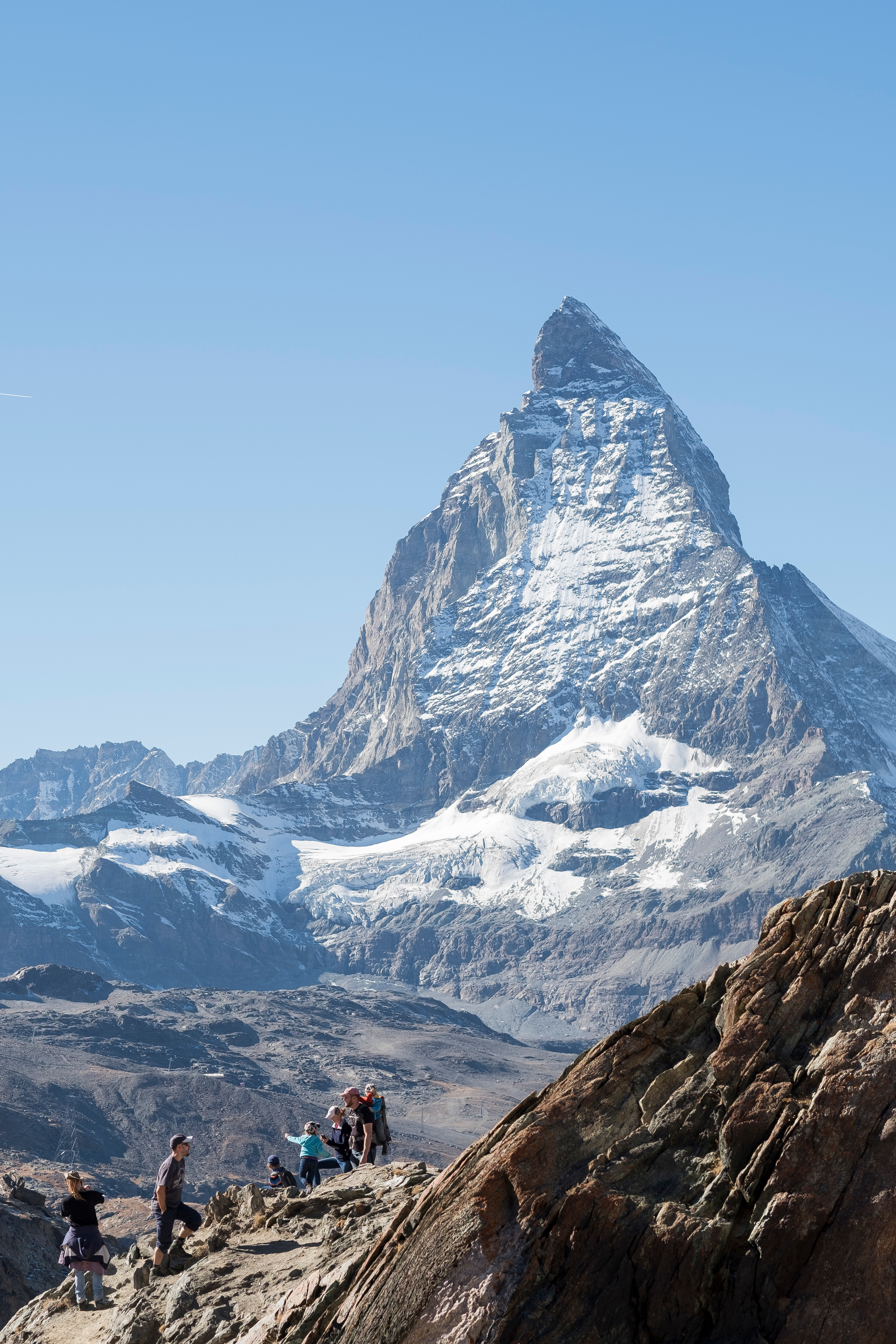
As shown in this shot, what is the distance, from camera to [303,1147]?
3659 cm

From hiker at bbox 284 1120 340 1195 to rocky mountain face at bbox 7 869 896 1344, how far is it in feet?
43.3

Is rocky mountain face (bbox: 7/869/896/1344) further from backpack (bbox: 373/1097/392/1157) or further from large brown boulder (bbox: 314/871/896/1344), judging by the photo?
backpack (bbox: 373/1097/392/1157)

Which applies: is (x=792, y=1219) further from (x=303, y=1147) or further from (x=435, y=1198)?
(x=303, y=1147)

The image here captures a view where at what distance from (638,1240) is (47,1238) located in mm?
32151

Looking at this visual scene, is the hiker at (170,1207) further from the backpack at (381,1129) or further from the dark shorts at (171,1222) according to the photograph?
the backpack at (381,1129)

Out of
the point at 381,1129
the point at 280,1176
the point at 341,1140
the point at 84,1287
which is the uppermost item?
the point at 381,1129

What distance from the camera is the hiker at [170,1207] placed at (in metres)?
28.5

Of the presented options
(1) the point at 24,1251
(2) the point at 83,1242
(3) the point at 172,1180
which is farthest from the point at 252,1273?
(1) the point at 24,1251

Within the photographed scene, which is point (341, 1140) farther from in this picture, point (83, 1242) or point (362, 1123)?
point (83, 1242)

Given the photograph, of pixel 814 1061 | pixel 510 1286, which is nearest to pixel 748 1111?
pixel 814 1061

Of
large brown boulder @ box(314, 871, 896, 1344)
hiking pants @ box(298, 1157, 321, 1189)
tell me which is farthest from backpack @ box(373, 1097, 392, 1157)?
large brown boulder @ box(314, 871, 896, 1344)

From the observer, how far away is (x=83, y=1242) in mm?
28969

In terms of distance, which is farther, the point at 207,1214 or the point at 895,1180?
the point at 207,1214

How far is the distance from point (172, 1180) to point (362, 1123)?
717cm
